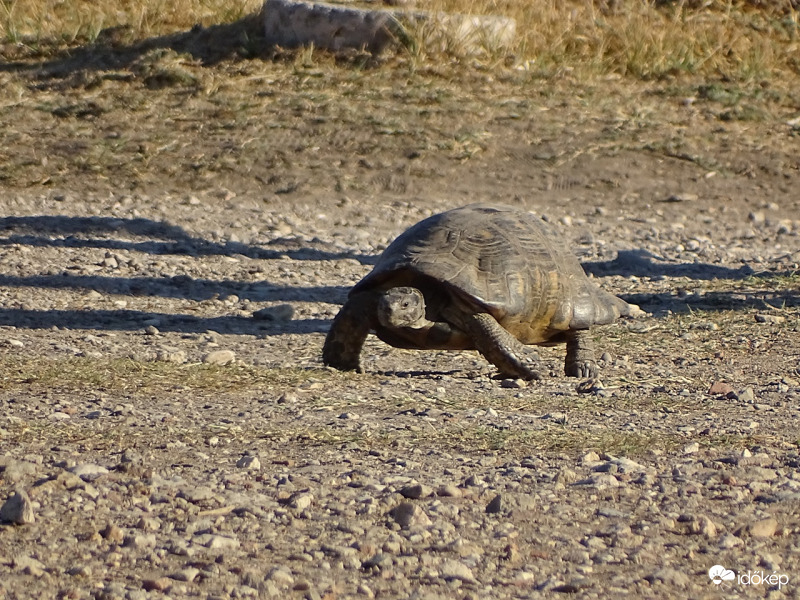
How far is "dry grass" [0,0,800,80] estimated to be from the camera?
13242 millimetres

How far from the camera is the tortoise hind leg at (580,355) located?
593 centimetres

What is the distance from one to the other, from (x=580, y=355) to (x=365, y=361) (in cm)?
108

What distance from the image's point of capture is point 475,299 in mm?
5742

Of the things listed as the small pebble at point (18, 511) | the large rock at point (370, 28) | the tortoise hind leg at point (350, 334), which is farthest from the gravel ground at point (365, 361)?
the large rock at point (370, 28)

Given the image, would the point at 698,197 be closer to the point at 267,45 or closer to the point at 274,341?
the point at 267,45

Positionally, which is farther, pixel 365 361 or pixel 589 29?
pixel 589 29

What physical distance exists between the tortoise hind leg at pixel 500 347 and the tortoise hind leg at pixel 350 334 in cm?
48

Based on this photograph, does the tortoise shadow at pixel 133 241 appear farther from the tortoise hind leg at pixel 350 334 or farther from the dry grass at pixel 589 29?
the dry grass at pixel 589 29

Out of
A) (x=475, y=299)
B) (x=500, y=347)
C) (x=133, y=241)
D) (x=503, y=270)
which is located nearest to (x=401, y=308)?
(x=475, y=299)

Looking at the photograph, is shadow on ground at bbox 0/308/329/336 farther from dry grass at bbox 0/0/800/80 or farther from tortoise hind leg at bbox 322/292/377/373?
dry grass at bbox 0/0/800/80

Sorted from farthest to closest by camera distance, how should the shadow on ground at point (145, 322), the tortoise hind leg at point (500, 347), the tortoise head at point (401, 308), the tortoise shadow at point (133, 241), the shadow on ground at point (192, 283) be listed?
the tortoise shadow at point (133, 241)
the shadow on ground at point (192, 283)
the shadow on ground at point (145, 322)
the tortoise hind leg at point (500, 347)
the tortoise head at point (401, 308)

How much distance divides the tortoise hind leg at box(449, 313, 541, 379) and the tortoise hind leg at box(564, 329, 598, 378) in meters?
0.30

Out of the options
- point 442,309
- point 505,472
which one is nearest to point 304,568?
point 505,472

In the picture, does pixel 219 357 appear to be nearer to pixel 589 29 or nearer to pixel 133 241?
pixel 133 241
